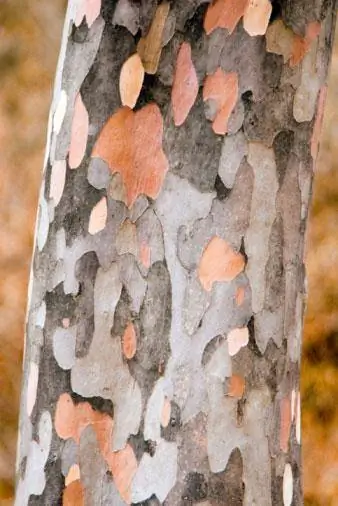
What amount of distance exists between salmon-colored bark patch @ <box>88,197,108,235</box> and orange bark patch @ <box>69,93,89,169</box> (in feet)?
0.13

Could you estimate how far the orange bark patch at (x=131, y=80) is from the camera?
1.89 feet

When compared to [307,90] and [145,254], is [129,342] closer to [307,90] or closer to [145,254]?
[145,254]

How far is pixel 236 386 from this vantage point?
568 millimetres

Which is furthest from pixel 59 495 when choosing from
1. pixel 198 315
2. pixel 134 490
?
pixel 198 315

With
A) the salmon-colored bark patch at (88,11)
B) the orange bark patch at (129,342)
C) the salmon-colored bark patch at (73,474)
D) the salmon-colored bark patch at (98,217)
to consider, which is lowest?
the salmon-colored bark patch at (73,474)

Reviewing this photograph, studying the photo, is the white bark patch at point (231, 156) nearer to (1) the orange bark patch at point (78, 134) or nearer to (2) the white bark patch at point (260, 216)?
(2) the white bark patch at point (260, 216)

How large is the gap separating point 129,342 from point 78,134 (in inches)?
6.7

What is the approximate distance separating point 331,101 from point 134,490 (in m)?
0.53

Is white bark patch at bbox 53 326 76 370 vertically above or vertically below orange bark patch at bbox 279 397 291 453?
above

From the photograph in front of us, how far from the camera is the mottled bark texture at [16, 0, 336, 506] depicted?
0.56 meters

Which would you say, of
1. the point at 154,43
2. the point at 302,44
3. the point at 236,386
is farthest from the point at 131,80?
the point at 236,386

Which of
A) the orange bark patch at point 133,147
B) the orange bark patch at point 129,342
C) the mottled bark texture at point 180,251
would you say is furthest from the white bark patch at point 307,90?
the orange bark patch at point 129,342

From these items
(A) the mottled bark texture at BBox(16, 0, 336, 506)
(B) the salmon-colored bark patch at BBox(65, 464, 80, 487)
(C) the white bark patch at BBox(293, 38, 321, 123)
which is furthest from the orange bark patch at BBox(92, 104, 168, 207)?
(B) the salmon-colored bark patch at BBox(65, 464, 80, 487)

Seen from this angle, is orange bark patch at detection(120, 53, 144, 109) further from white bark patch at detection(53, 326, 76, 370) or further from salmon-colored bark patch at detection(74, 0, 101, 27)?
white bark patch at detection(53, 326, 76, 370)
